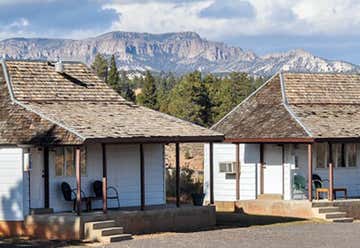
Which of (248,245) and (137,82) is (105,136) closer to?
(248,245)

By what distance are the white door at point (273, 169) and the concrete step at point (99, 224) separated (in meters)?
9.95

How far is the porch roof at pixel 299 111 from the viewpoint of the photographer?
34312 millimetres

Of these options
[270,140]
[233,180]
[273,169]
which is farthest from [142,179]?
[233,180]

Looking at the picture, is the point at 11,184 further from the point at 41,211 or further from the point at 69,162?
the point at 69,162

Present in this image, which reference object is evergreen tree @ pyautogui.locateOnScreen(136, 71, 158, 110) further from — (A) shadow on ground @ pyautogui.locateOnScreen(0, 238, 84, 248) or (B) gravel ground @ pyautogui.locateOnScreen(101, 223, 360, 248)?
(A) shadow on ground @ pyautogui.locateOnScreen(0, 238, 84, 248)

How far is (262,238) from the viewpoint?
2678 centimetres

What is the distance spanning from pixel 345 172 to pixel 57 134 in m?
13.2

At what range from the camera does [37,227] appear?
88.9ft

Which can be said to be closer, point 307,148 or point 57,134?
point 57,134

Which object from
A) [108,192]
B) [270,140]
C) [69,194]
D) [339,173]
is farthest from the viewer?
[339,173]

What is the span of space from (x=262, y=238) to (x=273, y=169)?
9578 mm

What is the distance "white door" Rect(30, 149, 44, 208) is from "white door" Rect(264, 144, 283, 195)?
10.4 m

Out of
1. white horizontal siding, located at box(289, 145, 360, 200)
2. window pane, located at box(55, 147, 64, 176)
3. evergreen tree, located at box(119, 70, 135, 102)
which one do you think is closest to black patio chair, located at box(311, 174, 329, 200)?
white horizontal siding, located at box(289, 145, 360, 200)

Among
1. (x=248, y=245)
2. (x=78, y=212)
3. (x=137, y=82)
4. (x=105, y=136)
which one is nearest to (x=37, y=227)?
(x=78, y=212)
